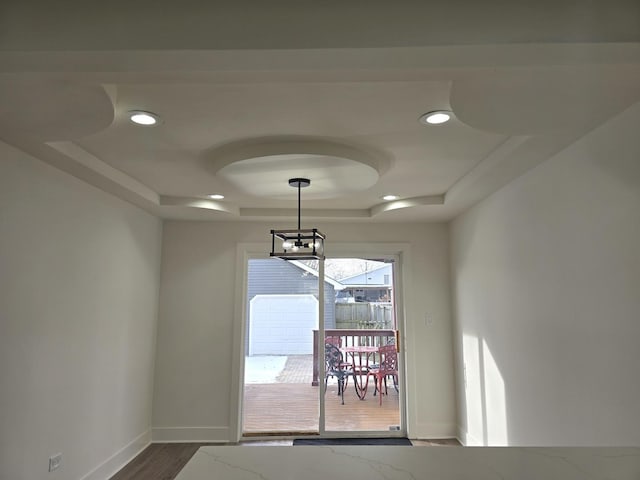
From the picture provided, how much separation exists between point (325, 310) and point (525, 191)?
265 centimetres

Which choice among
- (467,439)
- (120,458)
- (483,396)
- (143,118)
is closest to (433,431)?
(467,439)

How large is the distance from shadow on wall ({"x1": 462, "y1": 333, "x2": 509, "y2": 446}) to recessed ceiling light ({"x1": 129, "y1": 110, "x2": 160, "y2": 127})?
3188 millimetres

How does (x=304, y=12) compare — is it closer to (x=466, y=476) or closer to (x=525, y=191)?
(x=466, y=476)

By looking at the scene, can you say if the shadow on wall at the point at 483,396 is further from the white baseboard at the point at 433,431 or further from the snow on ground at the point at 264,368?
the snow on ground at the point at 264,368

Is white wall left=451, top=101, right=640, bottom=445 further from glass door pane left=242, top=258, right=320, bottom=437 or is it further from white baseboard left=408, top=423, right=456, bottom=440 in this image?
glass door pane left=242, top=258, right=320, bottom=437

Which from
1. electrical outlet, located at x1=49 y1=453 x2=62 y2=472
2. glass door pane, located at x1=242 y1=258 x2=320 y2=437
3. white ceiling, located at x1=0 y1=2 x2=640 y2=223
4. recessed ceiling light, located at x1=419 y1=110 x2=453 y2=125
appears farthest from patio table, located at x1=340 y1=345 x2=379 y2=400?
recessed ceiling light, located at x1=419 y1=110 x2=453 y2=125

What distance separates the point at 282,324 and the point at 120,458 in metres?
2.05

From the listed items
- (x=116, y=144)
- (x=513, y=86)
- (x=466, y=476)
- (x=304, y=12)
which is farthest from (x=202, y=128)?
(x=466, y=476)

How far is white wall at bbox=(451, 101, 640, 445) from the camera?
197 centimetres

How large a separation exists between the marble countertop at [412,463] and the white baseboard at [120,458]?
2.68 metres

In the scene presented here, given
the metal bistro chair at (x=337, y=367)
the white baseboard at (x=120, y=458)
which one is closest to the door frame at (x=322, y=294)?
the metal bistro chair at (x=337, y=367)

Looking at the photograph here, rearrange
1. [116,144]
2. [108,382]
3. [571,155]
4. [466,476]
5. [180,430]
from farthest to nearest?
1. [180,430]
2. [108,382]
3. [116,144]
4. [571,155]
5. [466,476]

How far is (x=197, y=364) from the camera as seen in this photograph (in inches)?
180

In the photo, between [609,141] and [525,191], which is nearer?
[609,141]
